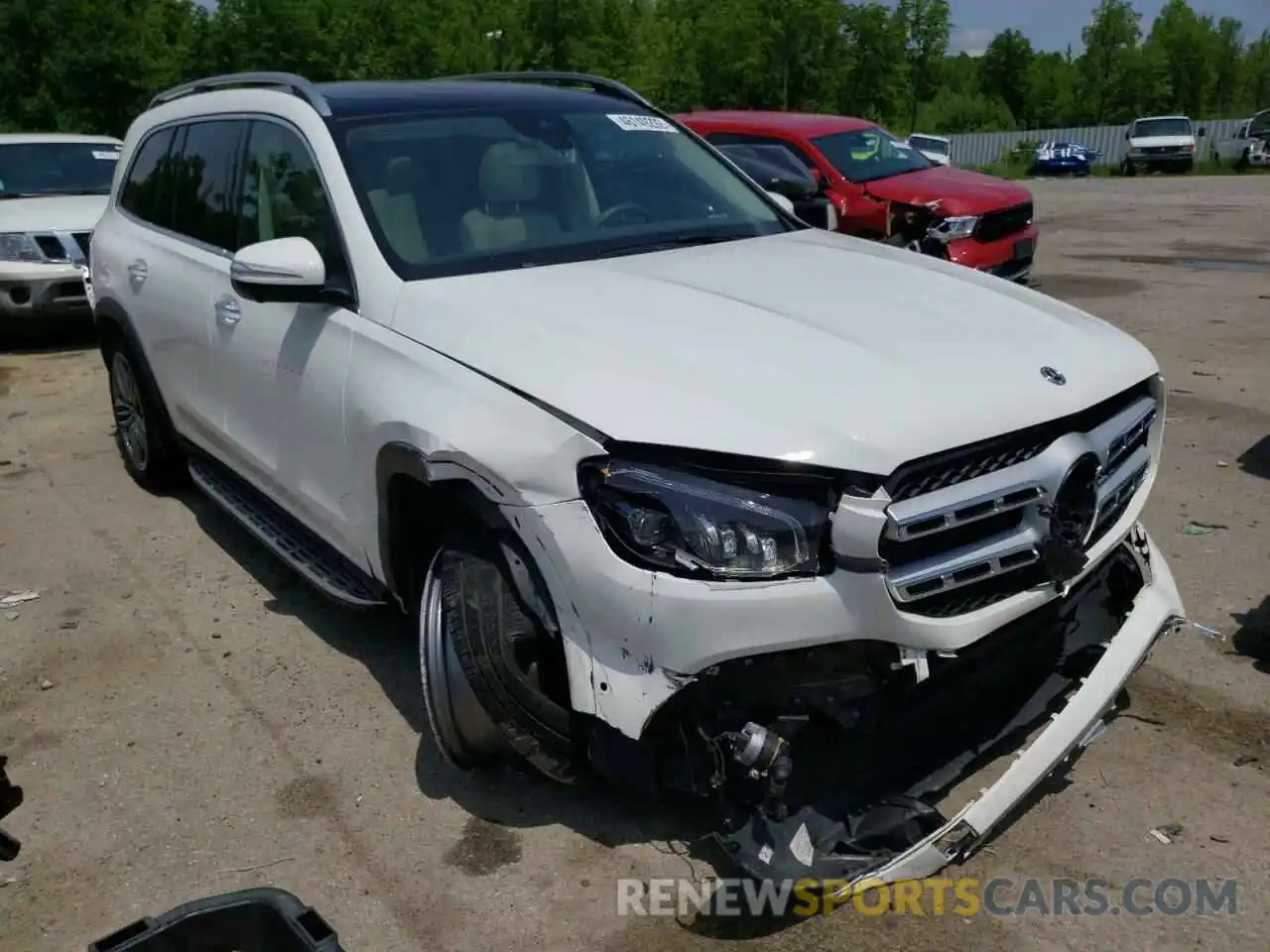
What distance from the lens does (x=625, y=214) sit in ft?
13.6

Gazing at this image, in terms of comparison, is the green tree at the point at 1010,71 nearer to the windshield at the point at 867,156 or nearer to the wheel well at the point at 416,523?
the windshield at the point at 867,156

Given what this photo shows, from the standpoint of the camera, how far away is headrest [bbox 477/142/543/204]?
13.0ft

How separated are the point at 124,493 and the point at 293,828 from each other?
139 inches

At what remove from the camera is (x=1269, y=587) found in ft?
15.1

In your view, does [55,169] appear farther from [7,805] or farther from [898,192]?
[7,805]

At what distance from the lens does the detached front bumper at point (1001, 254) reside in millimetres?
9922

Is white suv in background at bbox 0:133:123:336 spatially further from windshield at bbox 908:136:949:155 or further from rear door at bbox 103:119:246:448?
windshield at bbox 908:136:949:155

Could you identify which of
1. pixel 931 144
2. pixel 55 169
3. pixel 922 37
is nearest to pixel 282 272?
pixel 55 169

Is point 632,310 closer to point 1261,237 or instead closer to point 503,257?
point 503,257

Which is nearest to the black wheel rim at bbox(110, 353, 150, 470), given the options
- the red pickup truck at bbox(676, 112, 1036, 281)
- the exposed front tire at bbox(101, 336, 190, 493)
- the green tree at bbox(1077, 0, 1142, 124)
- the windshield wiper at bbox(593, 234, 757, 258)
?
the exposed front tire at bbox(101, 336, 190, 493)

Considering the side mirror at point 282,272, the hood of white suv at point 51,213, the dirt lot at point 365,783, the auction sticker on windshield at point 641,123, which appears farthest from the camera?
the hood of white suv at point 51,213

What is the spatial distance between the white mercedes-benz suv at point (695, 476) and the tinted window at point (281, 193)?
0.02 meters

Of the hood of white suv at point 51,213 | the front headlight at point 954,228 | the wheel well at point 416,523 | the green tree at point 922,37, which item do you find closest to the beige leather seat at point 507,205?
the wheel well at point 416,523

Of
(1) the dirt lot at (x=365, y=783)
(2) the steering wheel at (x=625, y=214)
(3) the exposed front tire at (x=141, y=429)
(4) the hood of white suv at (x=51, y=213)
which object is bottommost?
(1) the dirt lot at (x=365, y=783)
